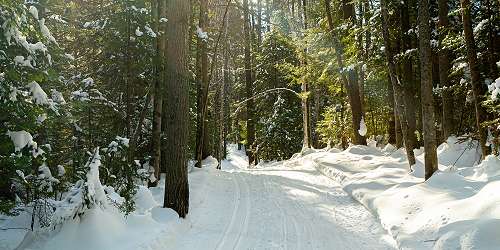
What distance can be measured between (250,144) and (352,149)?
12.1 metres

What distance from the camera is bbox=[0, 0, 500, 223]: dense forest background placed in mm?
6895

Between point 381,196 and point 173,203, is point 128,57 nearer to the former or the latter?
point 173,203

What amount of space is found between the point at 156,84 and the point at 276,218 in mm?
5992

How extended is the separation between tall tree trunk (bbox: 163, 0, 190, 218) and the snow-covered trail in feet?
2.50

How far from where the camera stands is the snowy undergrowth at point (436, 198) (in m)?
6.55

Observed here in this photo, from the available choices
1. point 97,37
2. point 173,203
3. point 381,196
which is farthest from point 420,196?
point 97,37

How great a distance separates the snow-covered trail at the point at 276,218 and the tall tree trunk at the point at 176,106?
0.76 metres

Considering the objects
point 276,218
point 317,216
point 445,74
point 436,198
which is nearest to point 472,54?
point 445,74

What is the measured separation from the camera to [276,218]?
31.3ft

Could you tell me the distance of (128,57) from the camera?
42.0 feet

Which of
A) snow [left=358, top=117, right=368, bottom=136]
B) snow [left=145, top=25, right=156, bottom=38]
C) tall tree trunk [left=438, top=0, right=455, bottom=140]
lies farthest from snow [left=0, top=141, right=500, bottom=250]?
snow [left=358, top=117, right=368, bottom=136]

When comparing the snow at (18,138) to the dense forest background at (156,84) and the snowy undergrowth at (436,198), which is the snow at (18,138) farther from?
the snowy undergrowth at (436,198)

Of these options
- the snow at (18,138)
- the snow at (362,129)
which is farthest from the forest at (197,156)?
the snow at (362,129)

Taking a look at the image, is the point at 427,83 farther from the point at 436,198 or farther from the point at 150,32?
the point at 150,32
